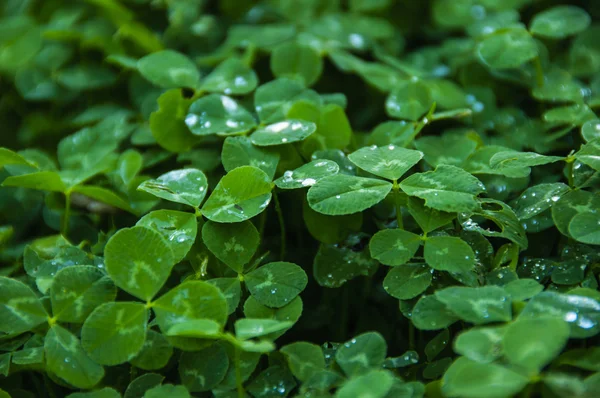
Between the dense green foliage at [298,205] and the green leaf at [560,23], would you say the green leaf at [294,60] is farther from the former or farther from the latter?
the green leaf at [560,23]

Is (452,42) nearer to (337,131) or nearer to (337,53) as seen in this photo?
(337,53)


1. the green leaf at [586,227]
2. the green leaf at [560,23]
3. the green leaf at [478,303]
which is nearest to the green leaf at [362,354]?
the green leaf at [478,303]

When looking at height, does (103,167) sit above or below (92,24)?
below

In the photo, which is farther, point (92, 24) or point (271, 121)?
point (92, 24)

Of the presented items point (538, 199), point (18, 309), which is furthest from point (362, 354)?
point (18, 309)

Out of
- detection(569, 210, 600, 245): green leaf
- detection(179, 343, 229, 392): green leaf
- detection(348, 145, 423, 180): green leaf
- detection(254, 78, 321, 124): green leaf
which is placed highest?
detection(348, 145, 423, 180): green leaf

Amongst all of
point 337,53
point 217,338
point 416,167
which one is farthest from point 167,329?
point 337,53

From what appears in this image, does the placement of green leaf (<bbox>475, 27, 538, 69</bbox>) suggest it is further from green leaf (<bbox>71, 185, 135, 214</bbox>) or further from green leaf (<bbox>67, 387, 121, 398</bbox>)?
green leaf (<bbox>67, 387, 121, 398</bbox>)

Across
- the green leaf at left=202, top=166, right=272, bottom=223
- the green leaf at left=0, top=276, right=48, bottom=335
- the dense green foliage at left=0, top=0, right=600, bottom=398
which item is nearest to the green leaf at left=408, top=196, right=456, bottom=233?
the dense green foliage at left=0, top=0, right=600, bottom=398
